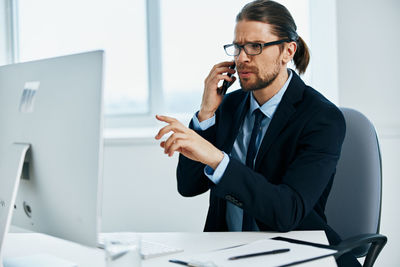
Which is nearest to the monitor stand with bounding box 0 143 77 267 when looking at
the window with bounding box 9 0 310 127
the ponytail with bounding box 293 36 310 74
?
the ponytail with bounding box 293 36 310 74

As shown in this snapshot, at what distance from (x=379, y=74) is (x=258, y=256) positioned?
1505 mm

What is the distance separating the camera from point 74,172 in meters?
0.86

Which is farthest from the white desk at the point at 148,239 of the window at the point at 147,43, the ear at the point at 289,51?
the window at the point at 147,43

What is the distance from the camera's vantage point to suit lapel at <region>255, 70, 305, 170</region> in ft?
4.64

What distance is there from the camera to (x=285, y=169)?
4.67 ft

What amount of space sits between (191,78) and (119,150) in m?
0.62

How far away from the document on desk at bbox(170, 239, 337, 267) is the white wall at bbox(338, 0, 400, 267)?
129cm

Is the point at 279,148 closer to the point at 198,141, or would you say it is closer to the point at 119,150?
the point at 198,141

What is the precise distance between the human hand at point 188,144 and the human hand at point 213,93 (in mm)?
441

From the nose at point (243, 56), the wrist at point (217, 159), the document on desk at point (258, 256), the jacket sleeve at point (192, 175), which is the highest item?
the nose at point (243, 56)

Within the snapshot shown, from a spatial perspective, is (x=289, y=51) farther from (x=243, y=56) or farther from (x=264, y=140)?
(x=264, y=140)

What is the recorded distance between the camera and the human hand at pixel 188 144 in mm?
1154

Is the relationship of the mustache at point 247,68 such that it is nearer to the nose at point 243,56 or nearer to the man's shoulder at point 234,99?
the nose at point 243,56

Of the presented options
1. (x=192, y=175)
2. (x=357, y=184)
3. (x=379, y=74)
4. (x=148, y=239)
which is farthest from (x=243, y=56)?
(x=379, y=74)
